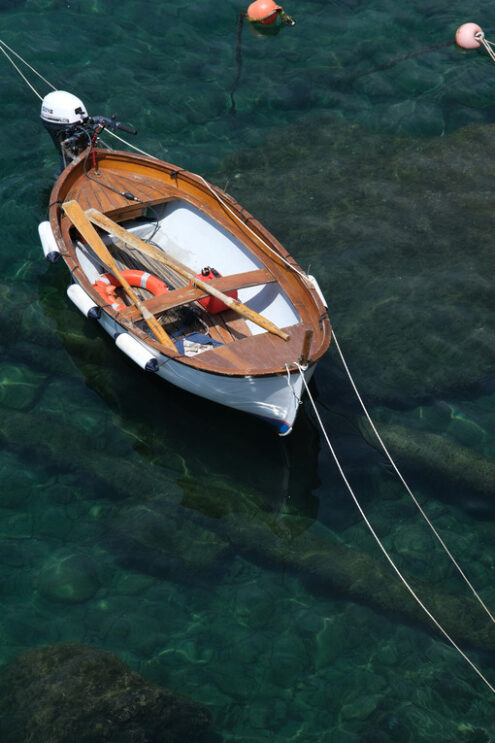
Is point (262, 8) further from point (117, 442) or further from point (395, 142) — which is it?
point (117, 442)

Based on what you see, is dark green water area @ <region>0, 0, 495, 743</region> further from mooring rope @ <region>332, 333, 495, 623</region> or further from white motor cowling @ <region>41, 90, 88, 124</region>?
white motor cowling @ <region>41, 90, 88, 124</region>

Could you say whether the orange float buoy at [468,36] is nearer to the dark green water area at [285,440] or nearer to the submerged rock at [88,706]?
the dark green water area at [285,440]

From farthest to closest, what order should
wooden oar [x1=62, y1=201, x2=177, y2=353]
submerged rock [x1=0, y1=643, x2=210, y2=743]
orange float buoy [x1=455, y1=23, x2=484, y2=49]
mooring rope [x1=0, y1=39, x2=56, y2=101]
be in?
orange float buoy [x1=455, y1=23, x2=484, y2=49]
mooring rope [x1=0, y1=39, x2=56, y2=101]
wooden oar [x1=62, y1=201, x2=177, y2=353]
submerged rock [x1=0, y1=643, x2=210, y2=743]

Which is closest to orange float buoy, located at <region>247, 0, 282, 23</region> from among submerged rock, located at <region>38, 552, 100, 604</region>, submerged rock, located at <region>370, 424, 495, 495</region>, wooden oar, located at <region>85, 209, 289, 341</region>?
wooden oar, located at <region>85, 209, 289, 341</region>

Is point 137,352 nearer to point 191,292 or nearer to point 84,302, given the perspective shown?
point 84,302

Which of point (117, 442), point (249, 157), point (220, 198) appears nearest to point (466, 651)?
point (117, 442)

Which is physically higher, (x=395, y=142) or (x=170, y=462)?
(x=395, y=142)
